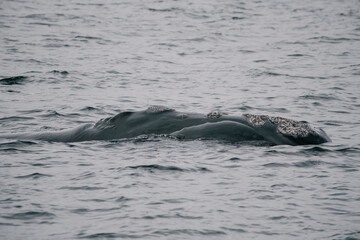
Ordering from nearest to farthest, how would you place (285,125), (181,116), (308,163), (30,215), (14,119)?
(30,215) → (308,163) → (285,125) → (181,116) → (14,119)

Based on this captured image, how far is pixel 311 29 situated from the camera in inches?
1489

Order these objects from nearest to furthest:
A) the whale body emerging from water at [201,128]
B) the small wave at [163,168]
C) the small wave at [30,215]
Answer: the small wave at [30,215]
the small wave at [163,168]
the whale body emerging from water at [201,128]

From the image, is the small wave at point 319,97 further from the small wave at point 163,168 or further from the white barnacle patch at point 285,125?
the small wave at point 163,168

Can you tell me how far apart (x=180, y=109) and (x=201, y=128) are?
589 cm

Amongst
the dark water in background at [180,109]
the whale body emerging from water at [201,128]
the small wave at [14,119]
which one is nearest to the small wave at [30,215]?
the dark water in background at [180,109]

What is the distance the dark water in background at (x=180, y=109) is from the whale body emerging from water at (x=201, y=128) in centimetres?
22

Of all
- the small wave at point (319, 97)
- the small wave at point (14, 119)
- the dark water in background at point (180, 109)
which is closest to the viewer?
the dark water in background at point (180, 109)

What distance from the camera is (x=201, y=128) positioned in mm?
13211

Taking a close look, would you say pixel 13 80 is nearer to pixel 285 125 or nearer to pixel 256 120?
pixel 256 120

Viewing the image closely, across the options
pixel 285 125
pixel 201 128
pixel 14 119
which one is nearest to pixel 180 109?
pixel 14 119

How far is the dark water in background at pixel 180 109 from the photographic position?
9.70 m

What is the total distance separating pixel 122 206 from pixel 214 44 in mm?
24150

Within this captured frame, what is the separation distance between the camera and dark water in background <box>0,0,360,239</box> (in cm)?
970

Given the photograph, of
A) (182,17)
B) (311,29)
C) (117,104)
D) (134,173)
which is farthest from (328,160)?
(182,17)
